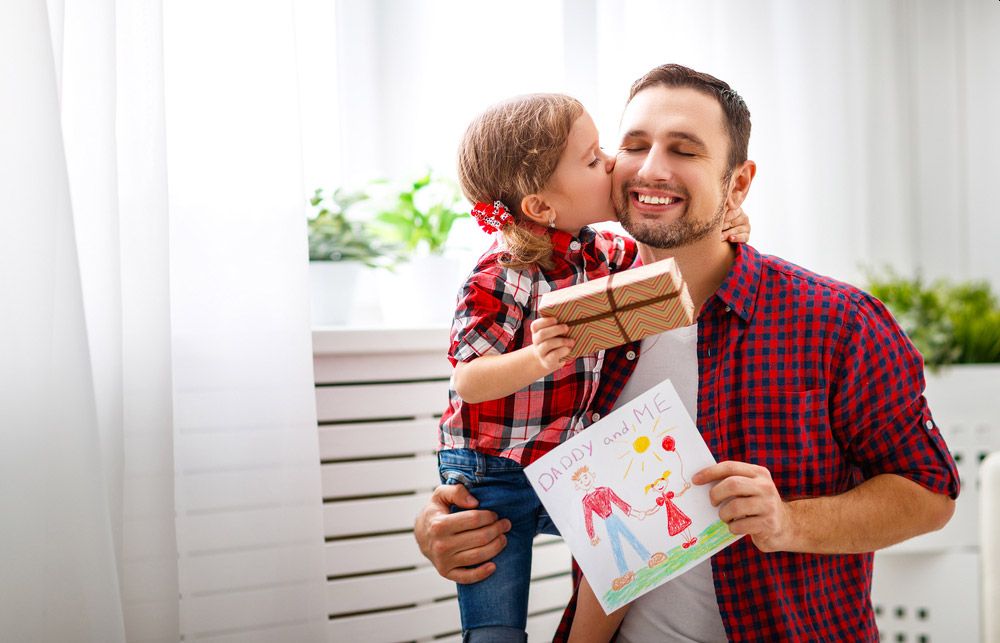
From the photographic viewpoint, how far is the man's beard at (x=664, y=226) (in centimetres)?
125

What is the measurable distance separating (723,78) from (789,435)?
1.30 m

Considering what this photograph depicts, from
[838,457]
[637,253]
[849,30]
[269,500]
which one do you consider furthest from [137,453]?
[849,30]

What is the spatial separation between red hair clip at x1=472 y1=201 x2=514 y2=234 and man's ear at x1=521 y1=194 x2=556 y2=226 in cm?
3

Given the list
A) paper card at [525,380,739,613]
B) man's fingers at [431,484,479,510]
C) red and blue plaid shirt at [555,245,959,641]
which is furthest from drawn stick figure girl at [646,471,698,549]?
man's fingers at [431,484,479,510]

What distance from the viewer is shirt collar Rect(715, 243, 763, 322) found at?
124 centimetres

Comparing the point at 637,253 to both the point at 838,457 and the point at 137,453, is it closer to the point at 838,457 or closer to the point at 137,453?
the point at 838,457

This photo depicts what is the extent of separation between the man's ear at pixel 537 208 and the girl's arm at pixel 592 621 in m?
0.57

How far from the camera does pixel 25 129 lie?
108cm

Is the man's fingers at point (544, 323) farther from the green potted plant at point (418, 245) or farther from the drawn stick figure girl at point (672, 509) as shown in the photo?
the green potted plant at point (418, 245)

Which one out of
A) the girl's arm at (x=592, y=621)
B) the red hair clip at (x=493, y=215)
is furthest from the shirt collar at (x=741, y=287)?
the girl's arm at (x=592, y=621)

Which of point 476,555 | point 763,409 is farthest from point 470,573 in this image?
point 763,409

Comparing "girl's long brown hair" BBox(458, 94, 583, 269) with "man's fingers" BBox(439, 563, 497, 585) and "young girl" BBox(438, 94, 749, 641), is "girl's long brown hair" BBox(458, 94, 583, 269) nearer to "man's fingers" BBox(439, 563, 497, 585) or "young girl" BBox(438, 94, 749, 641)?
"young girl" BBox(438, 94, 749, 641)

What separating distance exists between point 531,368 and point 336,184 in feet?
4.29

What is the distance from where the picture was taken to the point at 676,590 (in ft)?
4.12
